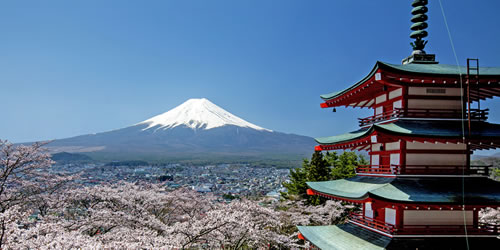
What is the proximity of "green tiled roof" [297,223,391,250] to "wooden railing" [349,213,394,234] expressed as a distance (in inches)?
6.7

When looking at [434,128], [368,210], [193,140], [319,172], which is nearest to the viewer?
[434,128]

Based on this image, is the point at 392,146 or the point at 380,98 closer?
the point at 392,146

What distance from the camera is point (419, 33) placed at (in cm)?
1004

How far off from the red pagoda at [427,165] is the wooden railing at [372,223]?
1.5 inches

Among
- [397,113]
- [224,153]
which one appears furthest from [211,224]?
[224,153]

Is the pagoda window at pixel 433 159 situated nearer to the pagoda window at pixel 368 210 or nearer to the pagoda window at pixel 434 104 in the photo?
the pagoda window at pixel 434 104

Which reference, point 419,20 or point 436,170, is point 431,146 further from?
point 419,20

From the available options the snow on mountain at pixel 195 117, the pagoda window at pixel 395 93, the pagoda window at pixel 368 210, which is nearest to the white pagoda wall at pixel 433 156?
the pagoda window at pixel 395 93

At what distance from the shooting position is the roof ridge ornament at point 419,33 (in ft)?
32.6

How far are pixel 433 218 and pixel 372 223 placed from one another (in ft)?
5.16

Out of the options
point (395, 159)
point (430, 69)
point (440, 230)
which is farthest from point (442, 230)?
point (430, 69)

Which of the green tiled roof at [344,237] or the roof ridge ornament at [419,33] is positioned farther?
the roof ridge ornament at [419,33]

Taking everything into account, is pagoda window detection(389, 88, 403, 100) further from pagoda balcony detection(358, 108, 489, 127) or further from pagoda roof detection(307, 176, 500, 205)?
pagoda roof detection(307, 176, 500, 205)

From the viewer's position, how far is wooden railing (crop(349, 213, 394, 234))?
860 centimetres
